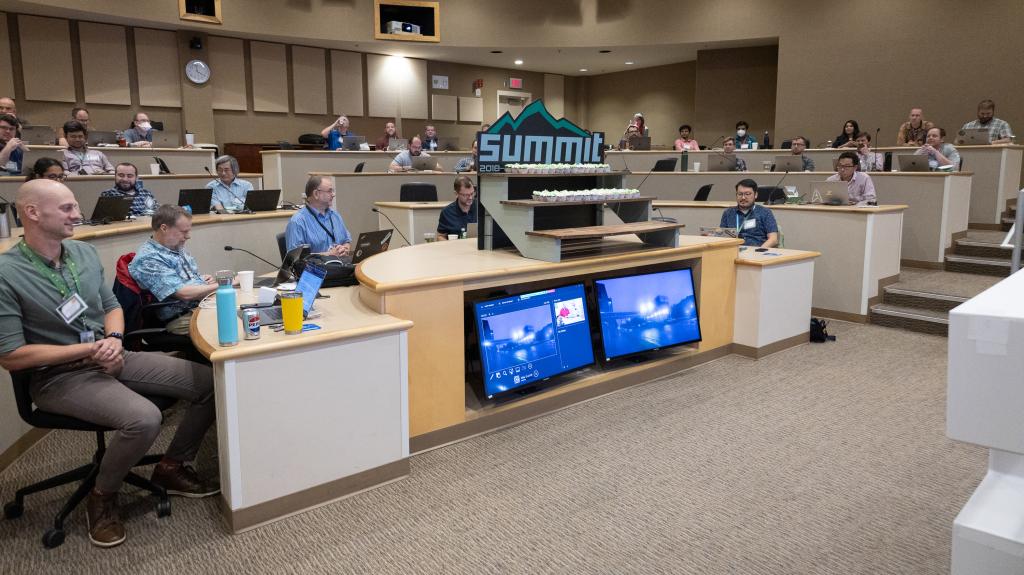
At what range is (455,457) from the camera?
3385mm

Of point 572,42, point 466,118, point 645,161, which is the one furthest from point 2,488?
point 466,118

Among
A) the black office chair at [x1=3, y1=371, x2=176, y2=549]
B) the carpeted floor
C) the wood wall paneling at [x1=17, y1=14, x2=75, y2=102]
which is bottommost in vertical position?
the carpeted floor

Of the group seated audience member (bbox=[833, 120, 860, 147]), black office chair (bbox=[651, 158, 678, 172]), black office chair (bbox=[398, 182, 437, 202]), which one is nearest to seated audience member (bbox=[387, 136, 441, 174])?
black office chair (bbox=[398, 182, 437, 202])

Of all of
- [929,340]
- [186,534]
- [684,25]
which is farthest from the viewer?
[684,25]

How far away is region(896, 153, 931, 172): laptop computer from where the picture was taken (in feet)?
23.0

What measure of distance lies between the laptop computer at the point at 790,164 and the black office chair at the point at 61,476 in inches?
289

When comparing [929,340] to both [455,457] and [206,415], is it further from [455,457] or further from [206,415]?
[206,415]

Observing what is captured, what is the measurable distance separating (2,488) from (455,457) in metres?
2.04

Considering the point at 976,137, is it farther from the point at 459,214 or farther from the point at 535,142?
the point at 535,142

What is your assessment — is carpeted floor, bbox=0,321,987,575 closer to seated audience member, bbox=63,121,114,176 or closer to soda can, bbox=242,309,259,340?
soda can, bbox=242,309,259,340

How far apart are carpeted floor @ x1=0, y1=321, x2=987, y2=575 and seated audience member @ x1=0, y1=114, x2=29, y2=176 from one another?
4542 mm

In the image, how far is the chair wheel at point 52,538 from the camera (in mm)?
2551

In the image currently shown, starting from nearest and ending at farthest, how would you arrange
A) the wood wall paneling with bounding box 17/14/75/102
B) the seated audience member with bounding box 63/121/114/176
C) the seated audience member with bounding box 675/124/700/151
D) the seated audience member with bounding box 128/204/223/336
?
the seated audience member with bounding box 128/204/223/336 < the seated audience member with bounding box 63/121/114/176 < the wood wall paneling with bounding box 17/14/75/102 < the seated audience member with bounding box 675/124/700/151

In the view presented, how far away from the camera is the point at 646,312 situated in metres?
4.49
